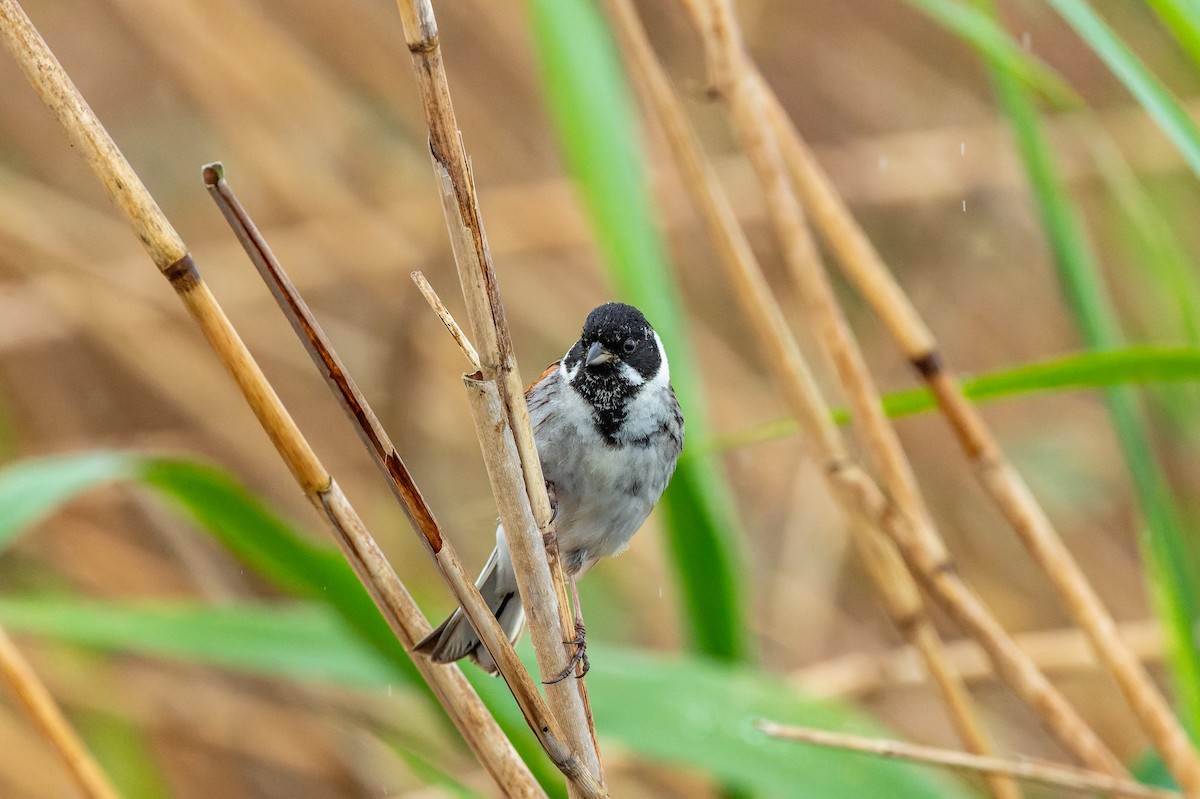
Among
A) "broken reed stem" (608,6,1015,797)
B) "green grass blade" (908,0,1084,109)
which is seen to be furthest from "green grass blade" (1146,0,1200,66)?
"broken reed stem" (608,6,1015,797)

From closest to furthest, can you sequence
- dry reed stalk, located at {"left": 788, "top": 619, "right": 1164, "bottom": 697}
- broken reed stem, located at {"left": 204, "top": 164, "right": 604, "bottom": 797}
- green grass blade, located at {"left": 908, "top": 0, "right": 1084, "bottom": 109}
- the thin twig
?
broken reed stem, located at {"left": 204, "top": 164, "right": 604, "bottom": 797} → the thin twig → green grass blade, located at {"left": 908, "top": 0, "right": 1084, "bottom": 109} → dry reed stalk, located at {"left": 788, "top": 619, "right": 1164, "bottom": 697}

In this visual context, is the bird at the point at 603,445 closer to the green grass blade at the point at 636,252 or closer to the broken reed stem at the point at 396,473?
the green grass blade at the point at 636,252

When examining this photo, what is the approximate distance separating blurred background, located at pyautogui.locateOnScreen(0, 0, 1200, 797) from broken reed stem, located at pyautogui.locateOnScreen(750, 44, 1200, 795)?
1.20 meters

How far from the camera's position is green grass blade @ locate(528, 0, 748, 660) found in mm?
1812

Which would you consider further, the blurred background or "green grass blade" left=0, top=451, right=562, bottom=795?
the blurred background

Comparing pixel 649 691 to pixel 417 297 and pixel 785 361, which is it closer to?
pixel 785 361

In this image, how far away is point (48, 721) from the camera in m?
1.77

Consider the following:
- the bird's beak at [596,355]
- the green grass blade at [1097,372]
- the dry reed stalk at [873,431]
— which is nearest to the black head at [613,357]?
the bird's beak at [596,355]

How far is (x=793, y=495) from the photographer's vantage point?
14.1ft

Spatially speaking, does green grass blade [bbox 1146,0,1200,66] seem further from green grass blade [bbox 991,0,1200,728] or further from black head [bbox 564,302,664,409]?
black head [bbox 564,302,664,409]

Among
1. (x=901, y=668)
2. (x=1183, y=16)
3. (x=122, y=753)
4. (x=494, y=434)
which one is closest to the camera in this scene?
(x=494, y=434)

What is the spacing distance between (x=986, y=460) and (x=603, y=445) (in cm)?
68

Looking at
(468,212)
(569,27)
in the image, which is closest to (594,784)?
(468,212)

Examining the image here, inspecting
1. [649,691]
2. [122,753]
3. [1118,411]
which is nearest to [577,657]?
[649,691]
